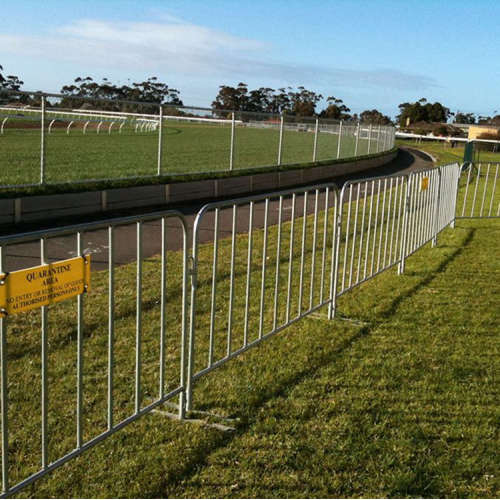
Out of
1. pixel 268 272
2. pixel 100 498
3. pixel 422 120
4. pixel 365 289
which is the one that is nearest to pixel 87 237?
pixel 268 272

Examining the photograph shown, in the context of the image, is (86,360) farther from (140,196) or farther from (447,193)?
(140,196)

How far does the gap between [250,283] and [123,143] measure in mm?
24825

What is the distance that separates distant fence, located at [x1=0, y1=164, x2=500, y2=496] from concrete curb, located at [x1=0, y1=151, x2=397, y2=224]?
5.06ft

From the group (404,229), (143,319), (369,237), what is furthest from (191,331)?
(404,229)

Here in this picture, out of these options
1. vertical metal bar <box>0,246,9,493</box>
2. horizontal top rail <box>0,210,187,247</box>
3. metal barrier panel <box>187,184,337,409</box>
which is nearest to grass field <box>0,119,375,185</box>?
metal barrier panel <box>187,184,337,409</box>

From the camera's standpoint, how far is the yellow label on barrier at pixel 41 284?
8.96ft

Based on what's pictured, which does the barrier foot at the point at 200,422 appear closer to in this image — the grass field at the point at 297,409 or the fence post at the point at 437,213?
the grass field at the point at 297,409

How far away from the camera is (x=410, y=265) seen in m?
9.05

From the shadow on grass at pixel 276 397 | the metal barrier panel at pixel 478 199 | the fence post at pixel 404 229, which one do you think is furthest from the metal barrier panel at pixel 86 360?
the metal barrier panel at pixel 478 199

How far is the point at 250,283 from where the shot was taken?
6363 mm

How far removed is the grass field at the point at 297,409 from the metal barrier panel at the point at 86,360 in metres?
0.02

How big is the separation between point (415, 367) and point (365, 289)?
8.17 feet

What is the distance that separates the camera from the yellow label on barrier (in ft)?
8.96

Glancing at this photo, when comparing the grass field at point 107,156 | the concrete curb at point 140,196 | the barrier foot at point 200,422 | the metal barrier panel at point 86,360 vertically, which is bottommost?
the barrier foot at point 200,422
